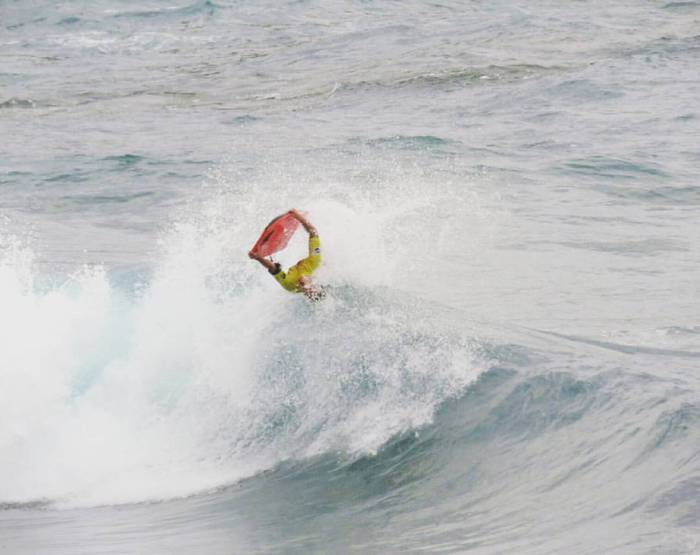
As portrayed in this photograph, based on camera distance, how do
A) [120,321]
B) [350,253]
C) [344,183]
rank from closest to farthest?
[350,253]
[120,321]
[344,183]

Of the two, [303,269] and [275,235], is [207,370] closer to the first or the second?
[303,269]

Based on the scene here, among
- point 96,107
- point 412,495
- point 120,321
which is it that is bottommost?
point 412,495

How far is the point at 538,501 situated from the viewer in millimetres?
8508

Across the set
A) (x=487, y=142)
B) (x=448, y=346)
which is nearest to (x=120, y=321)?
(x=448, y=346)

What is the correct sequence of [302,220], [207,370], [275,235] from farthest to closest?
1. [207,370]
2. [275,235]
3. [302,220]

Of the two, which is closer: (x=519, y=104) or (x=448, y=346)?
(x=448, y=346)

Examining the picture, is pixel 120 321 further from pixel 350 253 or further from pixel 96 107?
pixel 96 107

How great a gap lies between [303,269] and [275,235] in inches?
16.6

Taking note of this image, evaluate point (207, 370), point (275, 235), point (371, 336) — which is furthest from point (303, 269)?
point (207, 370)

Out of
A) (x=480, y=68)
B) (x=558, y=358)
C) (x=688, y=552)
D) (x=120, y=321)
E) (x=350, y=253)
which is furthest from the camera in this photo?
(x=480, y=68)

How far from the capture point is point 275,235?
35.9ft

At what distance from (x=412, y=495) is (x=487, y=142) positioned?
14785mm

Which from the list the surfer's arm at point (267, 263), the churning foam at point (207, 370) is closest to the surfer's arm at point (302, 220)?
the surfer's arm at point (267, 263)

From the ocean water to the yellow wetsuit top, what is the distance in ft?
2.34
